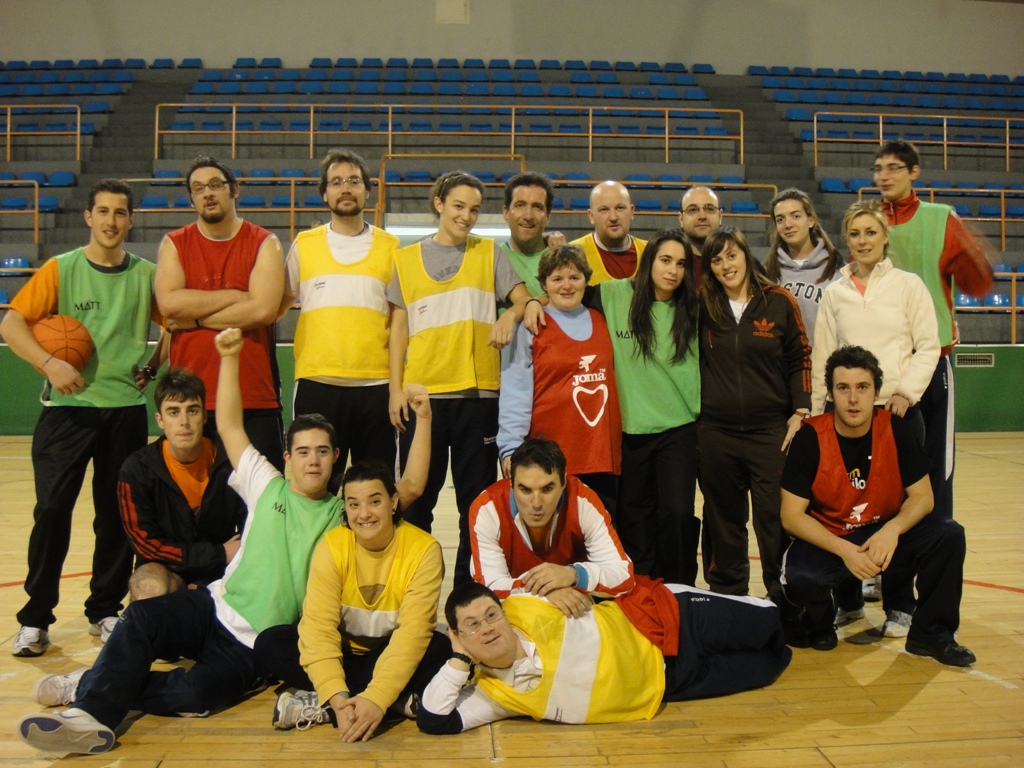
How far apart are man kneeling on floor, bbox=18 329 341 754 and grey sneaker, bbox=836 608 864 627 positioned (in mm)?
1934

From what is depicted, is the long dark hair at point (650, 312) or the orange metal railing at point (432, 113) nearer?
the long dark hair at point (650, 312)


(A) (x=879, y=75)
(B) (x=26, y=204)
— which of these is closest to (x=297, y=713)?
(B) (x=26, y=204)

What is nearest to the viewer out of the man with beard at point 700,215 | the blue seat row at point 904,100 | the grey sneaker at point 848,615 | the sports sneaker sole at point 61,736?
the sports sneaker sole at point 61,736

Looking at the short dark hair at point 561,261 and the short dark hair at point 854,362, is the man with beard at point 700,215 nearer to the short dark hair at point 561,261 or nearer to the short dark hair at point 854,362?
the short dark hair at point 561,261

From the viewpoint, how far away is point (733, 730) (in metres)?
2.38

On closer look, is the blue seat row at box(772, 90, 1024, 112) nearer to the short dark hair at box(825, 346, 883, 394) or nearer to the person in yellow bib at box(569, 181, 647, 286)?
the person in yellow bib at box(569, 181, 647, 286)

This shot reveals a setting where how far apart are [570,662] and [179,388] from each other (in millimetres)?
1551

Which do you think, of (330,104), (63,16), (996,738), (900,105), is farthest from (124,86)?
(996,738)

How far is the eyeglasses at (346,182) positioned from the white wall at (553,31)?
1220cm

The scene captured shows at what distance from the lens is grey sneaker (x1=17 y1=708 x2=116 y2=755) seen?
2.12 meters

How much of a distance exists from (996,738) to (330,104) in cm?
1210

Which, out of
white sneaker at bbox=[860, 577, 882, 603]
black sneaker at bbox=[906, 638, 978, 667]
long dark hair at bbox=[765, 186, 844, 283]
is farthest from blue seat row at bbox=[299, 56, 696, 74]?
black sneaker at bbox=[906, 638, 978, 667]

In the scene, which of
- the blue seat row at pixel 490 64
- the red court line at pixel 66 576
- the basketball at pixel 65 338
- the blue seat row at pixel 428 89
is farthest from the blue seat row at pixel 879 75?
the basketball at pixel 65 338

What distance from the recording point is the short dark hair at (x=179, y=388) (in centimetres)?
291
